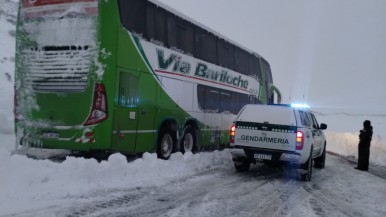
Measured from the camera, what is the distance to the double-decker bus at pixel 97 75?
875 centimetres

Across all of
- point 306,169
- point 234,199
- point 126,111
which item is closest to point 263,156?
point 306,169

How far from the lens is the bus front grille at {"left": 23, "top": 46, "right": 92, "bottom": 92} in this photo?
8.80 meters

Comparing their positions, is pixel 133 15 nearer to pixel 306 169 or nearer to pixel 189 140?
pixel 189 140

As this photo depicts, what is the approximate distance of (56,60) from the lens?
29.8 ft

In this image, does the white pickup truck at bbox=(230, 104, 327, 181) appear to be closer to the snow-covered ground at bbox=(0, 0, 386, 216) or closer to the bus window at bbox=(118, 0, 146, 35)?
the snow-covered ground at bbox=(0, 0, 386, 216)

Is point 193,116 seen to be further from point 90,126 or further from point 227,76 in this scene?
point 90,126

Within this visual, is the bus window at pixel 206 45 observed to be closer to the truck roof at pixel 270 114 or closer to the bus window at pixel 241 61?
the bus window at pixel 241 61

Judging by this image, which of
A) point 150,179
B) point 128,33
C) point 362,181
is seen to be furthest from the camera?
point 362,181

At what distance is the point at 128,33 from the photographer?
935 centimetres

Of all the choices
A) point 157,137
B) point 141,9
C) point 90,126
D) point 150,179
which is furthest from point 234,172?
point 141,9

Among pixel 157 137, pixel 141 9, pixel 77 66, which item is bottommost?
pixel 157 137

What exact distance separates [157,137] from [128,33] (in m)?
3.11

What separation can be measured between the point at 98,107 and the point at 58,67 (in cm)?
144

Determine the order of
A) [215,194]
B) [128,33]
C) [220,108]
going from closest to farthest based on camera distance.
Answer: [215,194]
[128,33]
[220,108]
